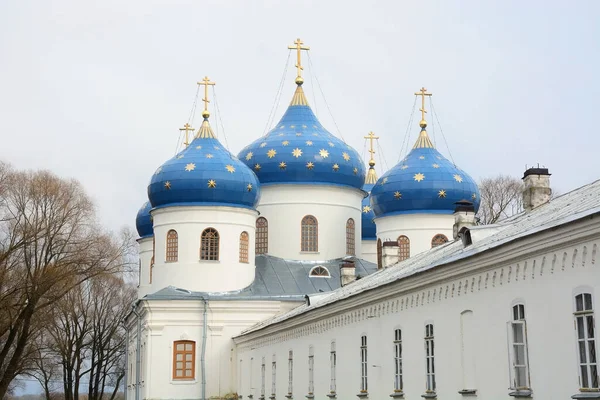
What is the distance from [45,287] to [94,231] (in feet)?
19.1

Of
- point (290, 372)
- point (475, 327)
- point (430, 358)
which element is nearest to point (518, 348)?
point (475, 327)

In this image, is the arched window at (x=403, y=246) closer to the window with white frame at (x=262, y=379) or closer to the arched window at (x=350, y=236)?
the arched window at (x=350, y=236)

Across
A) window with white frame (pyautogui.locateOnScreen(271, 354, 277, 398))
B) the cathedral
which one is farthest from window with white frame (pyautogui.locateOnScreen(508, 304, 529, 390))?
window with white frame (pyautogui.locateOnScreen(271, 354, 277, 398))

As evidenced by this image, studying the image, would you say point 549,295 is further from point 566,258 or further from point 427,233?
point 427,233

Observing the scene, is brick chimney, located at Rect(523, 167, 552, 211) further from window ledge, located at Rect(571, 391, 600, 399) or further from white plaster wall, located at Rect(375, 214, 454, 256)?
white plaster wall, located at Rect(375, 214, 454, 256)

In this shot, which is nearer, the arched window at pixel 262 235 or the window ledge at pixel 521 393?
the window ledge at pixel 521 393

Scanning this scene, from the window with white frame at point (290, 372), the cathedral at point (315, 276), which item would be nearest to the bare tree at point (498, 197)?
the cathedral at point (315, 276)

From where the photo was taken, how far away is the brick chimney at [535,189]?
16.7 m

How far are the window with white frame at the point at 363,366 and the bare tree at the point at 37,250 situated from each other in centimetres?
1345

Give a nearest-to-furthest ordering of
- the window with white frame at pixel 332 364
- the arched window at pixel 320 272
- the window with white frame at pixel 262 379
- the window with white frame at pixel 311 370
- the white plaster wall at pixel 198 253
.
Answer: the window with white frame at pixel 332 364 < the window with white frame at pixel 311 370 < the window with white frame at pixel 262 379 < the white plaster wall at pixel 198 253 < the arched window at pixel 320 272

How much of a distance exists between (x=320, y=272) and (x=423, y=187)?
15.6 ft

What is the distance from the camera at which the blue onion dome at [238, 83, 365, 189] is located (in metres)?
35.9

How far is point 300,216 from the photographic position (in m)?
35.7

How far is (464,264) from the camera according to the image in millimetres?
13242
